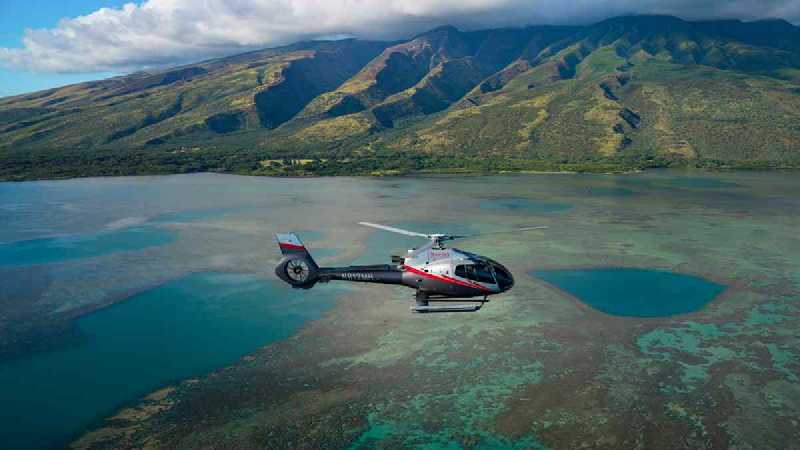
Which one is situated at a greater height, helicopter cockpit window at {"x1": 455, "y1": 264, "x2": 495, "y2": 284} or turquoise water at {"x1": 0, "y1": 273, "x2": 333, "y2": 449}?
helicopter cockpit window at {"x1": 455, "y1": 264, "x2": 495, "y2": 284}

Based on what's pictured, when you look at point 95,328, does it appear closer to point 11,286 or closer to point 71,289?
point 71,289

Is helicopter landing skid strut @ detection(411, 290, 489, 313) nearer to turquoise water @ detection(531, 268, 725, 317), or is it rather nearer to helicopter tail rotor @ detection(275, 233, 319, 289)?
helicopter tail rotor @ detection(275, 233, 319, 289)

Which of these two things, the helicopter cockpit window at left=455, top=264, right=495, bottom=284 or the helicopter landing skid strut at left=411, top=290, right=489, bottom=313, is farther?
the helicopter cockpit window at left=455, top=264, right=495, bottom=284

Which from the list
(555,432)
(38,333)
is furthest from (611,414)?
(38,333)

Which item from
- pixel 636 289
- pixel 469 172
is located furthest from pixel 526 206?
pixel 469 172

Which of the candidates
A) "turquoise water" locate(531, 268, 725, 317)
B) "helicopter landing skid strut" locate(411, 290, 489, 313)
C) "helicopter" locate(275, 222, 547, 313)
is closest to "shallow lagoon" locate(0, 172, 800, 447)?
"turquoise water" locate(531, 268, 725, 317)

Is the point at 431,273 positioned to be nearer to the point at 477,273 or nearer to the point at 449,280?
the point at 449,280
